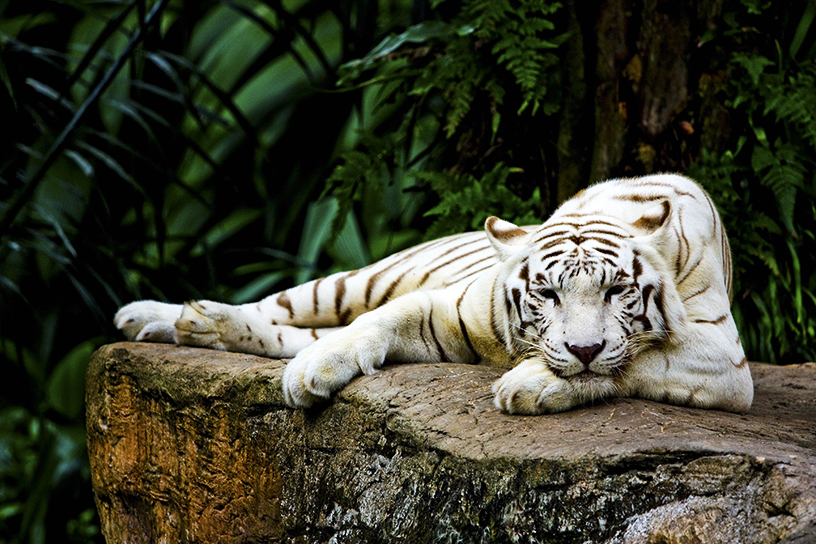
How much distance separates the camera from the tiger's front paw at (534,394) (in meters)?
1.75

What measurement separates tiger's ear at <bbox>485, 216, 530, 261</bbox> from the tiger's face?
0.09m

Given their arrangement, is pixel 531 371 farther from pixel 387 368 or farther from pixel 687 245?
pixel 687 245

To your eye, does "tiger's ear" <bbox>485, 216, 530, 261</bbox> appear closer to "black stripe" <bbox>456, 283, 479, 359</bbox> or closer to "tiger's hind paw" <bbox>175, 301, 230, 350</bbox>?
"black stripe" <bbox>456, 283, 479, 359</bbox>

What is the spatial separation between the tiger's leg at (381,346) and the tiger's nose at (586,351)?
0.59 metres

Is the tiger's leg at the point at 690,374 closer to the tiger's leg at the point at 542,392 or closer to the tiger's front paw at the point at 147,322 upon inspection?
the tiger's leg at the point at 542,392

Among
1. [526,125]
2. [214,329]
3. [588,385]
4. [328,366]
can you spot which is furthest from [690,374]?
[526,125]

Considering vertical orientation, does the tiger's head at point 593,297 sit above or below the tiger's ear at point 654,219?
below

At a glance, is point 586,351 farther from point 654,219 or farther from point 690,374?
point 654,219

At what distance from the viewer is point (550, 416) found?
1.76 meters

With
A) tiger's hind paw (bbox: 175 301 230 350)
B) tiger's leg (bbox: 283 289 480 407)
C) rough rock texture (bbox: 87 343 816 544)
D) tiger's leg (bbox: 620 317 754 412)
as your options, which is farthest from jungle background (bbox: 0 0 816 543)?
tiger's leg (bbox: 620 317 754 412)

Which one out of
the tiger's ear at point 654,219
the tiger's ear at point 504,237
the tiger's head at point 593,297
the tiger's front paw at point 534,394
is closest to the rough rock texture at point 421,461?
the tiger's front paw at point 534,394

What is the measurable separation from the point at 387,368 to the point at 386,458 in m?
0.39

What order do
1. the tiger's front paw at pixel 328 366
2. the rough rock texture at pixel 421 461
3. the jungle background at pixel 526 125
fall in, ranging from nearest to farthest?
the rough rock texture at pixel 421 461 → the tiger's front paw at pixel 328 366 → the jungle background at pixel 526 125

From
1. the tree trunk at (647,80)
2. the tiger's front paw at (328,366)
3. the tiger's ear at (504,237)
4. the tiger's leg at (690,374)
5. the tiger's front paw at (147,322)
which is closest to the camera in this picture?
the tiger's leg at (690,374)
